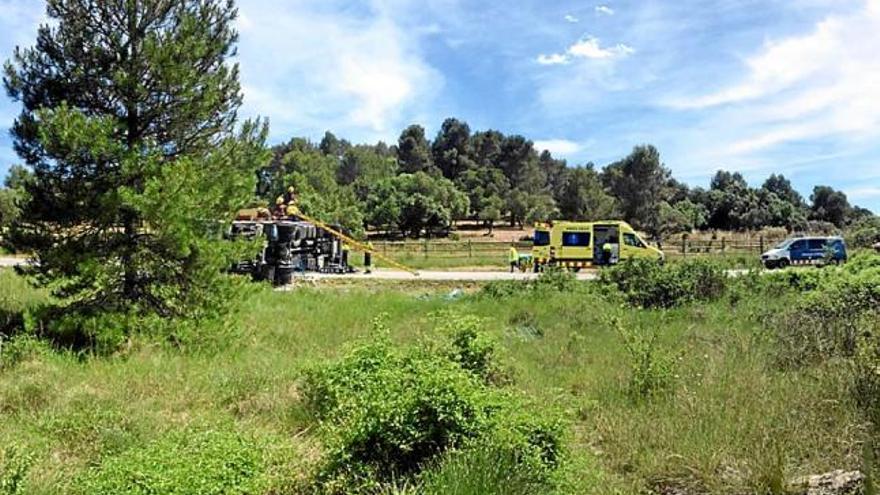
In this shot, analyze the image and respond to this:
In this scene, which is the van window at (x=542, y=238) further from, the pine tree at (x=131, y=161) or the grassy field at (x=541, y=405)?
the pine tree at (x=131, y=161)

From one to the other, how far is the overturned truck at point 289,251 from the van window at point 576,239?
1005 cm

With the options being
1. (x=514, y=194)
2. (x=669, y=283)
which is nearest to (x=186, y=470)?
(x=669, y=283)

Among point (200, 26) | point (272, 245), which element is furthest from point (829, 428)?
point (272, 245)

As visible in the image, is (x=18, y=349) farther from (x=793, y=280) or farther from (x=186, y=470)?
(x=793, y=280)

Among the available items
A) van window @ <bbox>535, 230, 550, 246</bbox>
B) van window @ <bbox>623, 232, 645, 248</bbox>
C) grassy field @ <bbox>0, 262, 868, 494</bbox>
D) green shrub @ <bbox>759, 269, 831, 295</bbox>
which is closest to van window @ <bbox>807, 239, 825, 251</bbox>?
van window @ <bbox>623, 232, 645, 248</bbox>

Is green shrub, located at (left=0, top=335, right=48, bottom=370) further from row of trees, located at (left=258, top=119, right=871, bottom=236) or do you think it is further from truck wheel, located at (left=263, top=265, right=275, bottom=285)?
row of trees, located at (left=258, top=119, right=871, bottom=236)

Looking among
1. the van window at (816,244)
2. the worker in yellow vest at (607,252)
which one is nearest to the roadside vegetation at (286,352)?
the worker in yellow vest at (607,252)

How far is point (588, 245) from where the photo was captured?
94.8 feet

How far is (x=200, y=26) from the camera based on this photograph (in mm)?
9766

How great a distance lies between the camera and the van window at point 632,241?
28.4 m

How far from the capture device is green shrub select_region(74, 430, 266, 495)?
385 centimetres

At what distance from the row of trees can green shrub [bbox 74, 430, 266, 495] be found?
39.9 m

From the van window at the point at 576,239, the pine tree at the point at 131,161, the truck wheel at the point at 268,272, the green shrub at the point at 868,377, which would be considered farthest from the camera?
the van window at the point at 576,239

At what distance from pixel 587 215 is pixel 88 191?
175 ft
